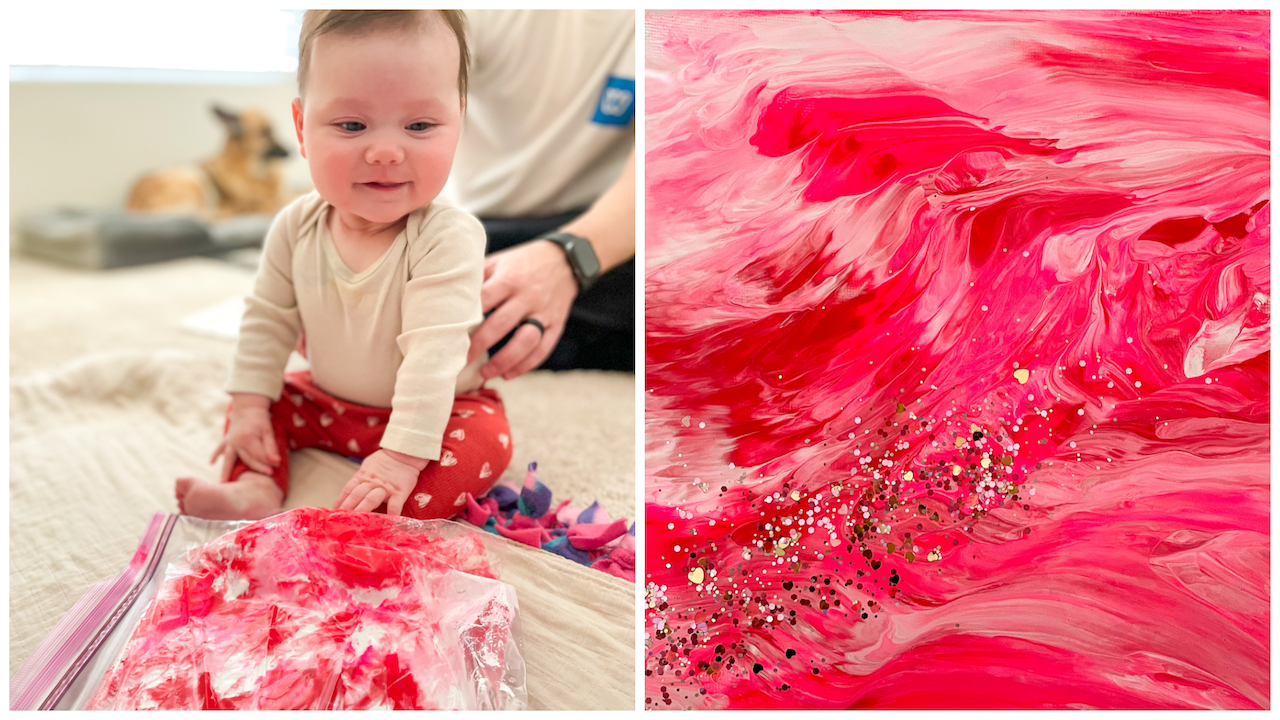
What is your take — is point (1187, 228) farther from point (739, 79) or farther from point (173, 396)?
point (173, 396)

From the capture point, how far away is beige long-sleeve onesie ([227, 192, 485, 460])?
761 mm

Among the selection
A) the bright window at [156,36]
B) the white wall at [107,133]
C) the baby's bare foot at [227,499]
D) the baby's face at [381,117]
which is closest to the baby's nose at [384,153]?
the baby's face at [381,117]

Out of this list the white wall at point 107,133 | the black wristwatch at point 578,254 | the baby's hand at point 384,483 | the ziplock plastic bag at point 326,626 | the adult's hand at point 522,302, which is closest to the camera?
Result: the ziplock plastic bag at point 326,626

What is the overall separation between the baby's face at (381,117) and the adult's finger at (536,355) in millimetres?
239

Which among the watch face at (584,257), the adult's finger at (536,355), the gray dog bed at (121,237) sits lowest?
the gray dog bed at (121,237)

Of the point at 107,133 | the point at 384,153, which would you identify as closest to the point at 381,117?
the point at 384,153

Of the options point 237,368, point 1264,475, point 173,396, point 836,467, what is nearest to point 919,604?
point 836,467

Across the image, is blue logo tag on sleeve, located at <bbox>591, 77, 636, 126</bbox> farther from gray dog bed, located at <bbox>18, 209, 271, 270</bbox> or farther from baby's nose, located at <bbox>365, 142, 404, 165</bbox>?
gray dog bed, located at <bbox>18, 209, 271, 270</bbox>

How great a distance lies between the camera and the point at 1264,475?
771 mm

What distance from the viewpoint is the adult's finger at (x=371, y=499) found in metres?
0.77

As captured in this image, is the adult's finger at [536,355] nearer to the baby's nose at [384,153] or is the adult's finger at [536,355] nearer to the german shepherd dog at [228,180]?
the baby's nose at [384,153]

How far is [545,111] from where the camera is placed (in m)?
1.11

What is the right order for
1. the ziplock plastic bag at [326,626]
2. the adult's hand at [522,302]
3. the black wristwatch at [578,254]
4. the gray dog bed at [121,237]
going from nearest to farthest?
the ziplock plastic bag at [326,626]
the adult's hand at [522,302]
the black wristwatch at [578,254]
the gray dog bed at [121,237]

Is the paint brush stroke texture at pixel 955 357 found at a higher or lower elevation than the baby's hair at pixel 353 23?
lower
